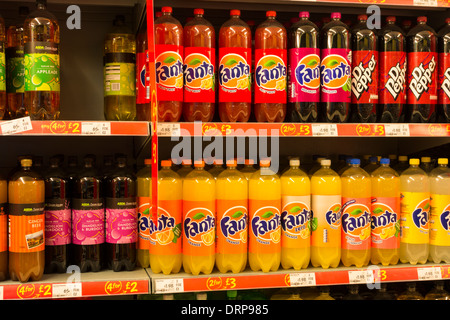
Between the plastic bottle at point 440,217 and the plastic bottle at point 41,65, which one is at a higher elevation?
the plastic bottle at point 41,65

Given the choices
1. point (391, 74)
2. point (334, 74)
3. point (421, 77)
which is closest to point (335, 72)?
point (334, 74)

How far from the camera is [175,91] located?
6.89 ft

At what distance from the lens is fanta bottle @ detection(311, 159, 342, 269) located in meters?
2.25

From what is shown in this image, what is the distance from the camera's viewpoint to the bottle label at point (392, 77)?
7.58ft

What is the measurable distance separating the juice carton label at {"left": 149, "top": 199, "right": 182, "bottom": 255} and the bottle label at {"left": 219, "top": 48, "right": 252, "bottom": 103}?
1.71 feet

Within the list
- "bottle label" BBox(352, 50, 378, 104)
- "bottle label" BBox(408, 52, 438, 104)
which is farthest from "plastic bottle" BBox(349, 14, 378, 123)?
"bottle label" BBox(408, 52, 438, 104)

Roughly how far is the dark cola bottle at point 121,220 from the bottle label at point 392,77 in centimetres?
124

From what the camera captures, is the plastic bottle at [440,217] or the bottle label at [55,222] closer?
the bottle label at [55,222]

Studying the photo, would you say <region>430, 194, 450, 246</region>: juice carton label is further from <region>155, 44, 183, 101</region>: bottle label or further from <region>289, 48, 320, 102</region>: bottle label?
<region>155, 44, 183, 101</region>: bottle label

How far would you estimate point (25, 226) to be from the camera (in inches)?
78.6

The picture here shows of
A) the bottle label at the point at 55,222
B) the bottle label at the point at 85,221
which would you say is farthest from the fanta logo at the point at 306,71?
the bottle label at the point at 55,222

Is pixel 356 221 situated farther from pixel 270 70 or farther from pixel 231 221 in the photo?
pixel 270 70

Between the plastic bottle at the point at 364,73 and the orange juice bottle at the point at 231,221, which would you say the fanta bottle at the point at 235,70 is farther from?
the plastic bottle at the point at 364,73
